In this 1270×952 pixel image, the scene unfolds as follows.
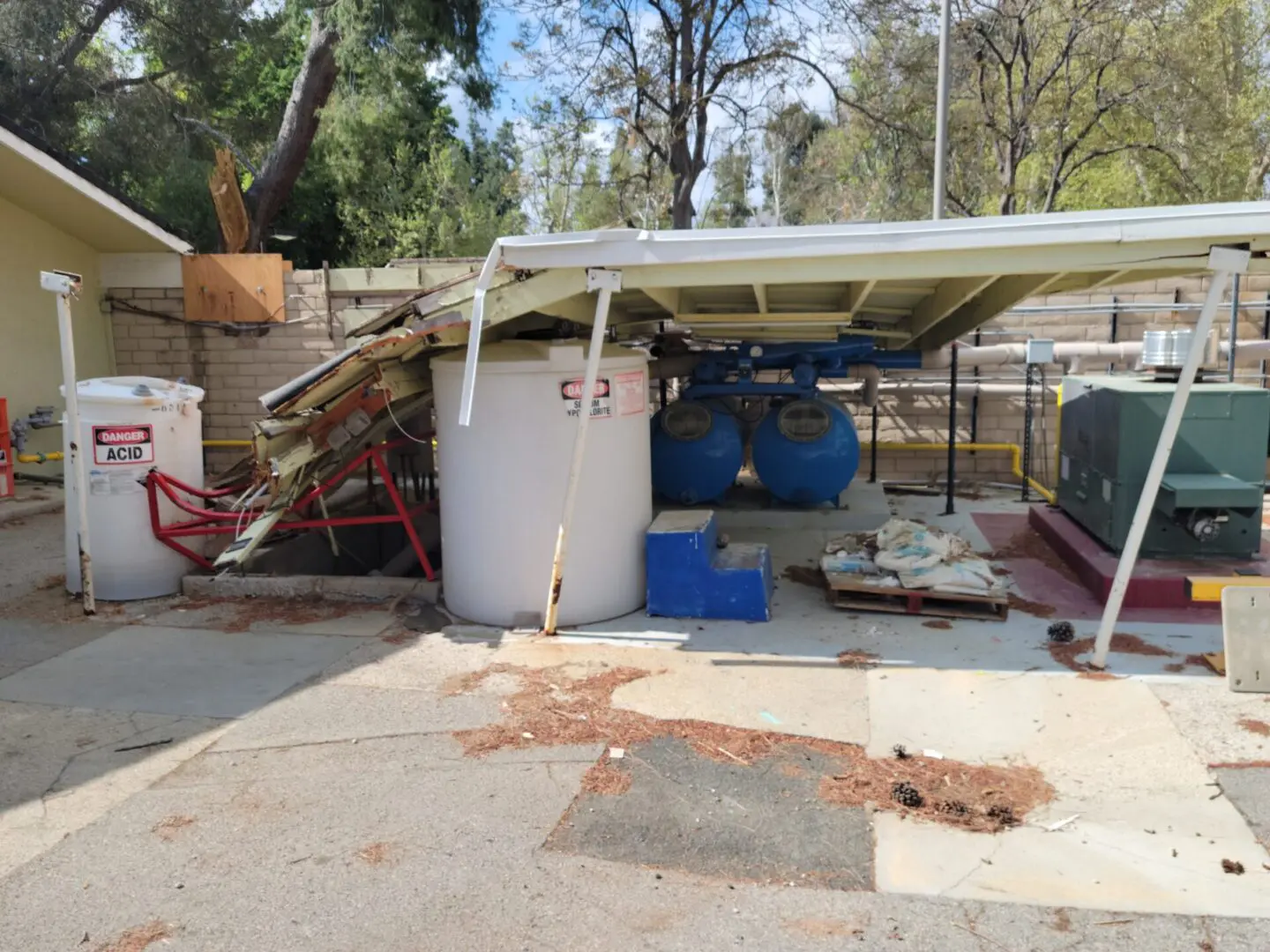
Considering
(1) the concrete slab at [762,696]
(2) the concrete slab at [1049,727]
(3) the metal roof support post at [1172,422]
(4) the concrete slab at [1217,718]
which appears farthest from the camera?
(1) the concrete slab at [762,696]

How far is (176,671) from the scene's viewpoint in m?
5.57

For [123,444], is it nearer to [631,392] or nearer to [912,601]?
[631,392]

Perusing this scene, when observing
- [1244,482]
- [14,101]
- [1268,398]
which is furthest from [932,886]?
[14,101]

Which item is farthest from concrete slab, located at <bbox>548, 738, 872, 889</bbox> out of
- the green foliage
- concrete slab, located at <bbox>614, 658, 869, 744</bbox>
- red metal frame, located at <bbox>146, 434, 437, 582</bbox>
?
the green foliage

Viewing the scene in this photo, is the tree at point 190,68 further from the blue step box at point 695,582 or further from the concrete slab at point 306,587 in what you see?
the blue step box at point 695,582

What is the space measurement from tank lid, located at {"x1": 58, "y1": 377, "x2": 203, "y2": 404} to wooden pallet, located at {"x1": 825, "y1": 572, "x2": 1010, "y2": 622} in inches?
198

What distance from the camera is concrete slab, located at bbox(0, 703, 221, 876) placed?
3.79m

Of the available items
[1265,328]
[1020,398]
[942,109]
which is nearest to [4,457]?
[1020,398]

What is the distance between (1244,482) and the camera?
6273mm

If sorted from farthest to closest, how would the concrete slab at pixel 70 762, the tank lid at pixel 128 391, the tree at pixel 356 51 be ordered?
1. the tree at pixel 356 51
2. the tank lid at pixel 128 391
3. the concrete slab at pixel 70 762

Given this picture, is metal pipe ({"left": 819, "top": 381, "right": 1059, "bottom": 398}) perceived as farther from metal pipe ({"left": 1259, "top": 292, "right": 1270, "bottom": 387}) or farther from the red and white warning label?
the red and white warning label

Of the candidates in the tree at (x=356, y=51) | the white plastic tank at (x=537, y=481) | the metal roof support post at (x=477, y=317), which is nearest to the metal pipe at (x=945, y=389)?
the white plastic tank at (x=537, y=481)

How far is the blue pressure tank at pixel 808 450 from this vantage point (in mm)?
8719

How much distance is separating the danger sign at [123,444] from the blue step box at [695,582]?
378cm
